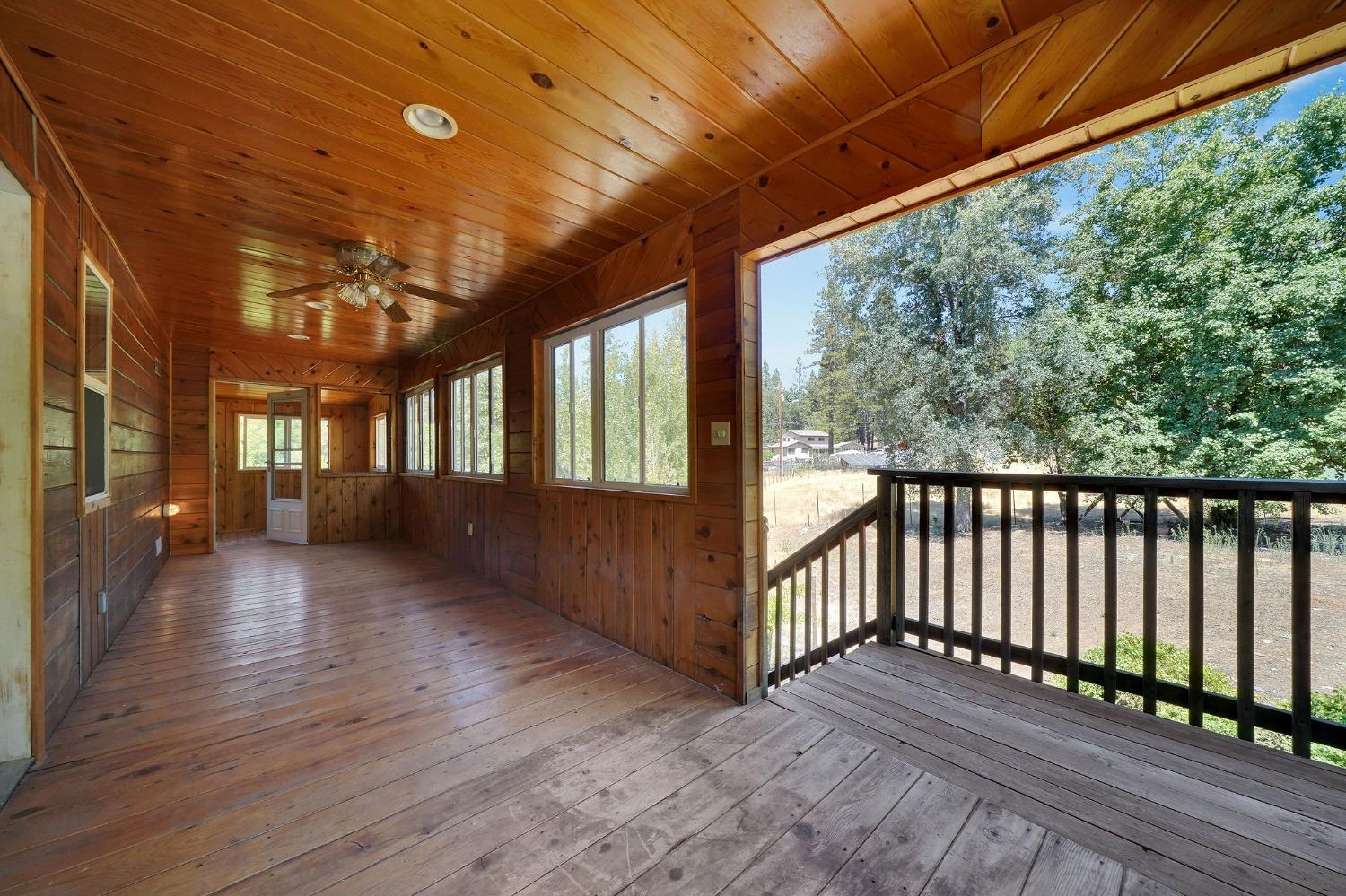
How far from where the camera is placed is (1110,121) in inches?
52.8

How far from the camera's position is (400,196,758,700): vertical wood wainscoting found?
2221 mm

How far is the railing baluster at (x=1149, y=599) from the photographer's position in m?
1.90

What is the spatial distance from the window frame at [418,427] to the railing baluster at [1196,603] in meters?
5.73

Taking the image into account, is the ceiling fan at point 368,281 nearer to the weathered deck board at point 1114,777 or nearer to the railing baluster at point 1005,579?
the weathered deck board at point 1114,777

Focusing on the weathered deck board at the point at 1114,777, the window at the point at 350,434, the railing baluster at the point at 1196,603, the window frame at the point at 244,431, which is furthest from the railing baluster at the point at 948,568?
the window frame at the point at 244,431

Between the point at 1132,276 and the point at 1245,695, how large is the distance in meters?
8.58

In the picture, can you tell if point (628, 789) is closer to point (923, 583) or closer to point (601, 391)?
point (923, 583)

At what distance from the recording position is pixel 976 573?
7.80 ft

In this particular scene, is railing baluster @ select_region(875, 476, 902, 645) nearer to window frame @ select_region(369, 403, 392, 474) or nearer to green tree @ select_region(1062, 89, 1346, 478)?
window frame @ select_region(369, 403, 392, 474)

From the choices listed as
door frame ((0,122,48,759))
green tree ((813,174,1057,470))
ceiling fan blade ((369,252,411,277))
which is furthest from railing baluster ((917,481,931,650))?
green tree ((813,174,1057,470))

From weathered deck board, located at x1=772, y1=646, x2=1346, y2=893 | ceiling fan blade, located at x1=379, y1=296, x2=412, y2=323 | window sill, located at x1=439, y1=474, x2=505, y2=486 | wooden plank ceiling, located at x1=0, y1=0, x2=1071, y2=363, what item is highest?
wooden plank ceiling, located at x1=0, y1=0, x2=1071, y2=363

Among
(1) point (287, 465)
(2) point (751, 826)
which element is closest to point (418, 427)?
(1) point (287, 465)

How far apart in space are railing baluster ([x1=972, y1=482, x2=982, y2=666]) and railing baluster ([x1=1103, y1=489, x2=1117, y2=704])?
46 centimetres

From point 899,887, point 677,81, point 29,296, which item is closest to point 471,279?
point 29,296
